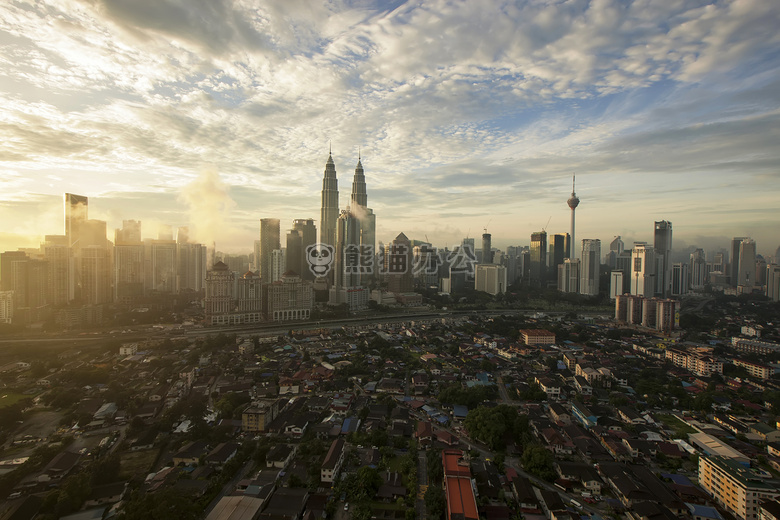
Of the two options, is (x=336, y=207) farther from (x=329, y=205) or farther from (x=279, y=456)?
(x=279, y=456)

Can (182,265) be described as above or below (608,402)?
above

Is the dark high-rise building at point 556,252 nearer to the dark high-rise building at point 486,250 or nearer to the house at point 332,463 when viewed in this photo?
the dark high-rise building at point 486,250

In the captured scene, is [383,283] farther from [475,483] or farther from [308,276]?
[475,483]

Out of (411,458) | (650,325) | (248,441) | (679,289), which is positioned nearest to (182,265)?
(248,441)

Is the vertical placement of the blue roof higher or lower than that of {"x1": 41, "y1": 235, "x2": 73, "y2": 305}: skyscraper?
lower

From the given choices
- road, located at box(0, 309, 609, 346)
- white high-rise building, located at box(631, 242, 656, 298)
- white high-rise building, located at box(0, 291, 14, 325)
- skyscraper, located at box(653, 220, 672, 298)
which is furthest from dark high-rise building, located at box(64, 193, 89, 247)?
skyscraper, located at box(653, 220, 672, 298)

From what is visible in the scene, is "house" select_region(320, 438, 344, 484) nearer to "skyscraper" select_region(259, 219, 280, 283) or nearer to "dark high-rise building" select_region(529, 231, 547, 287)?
"skyscraper" select_region(259, 219, 280, 283)

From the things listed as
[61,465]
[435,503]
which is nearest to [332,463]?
[435,503]
